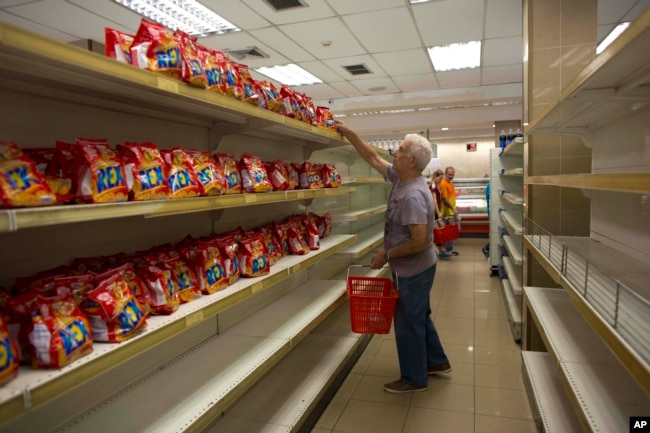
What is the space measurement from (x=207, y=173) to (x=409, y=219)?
1.54 meters

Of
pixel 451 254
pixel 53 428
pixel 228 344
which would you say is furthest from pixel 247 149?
pixel 451 254

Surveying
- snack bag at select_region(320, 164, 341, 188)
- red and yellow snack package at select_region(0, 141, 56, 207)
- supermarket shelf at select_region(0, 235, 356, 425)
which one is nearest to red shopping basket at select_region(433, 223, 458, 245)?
snack bag at select_region(320, 164, 341, 188)

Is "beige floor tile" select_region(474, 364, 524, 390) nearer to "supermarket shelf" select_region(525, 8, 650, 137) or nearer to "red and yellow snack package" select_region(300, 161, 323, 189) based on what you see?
"supermarket shelf" select_region(525, 8, 650, 137)

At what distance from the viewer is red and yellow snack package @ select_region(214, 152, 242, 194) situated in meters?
2.29

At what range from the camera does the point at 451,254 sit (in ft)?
29.3

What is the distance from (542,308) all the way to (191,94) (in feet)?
8.18

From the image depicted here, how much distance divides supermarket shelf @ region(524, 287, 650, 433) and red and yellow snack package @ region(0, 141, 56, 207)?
1960mm

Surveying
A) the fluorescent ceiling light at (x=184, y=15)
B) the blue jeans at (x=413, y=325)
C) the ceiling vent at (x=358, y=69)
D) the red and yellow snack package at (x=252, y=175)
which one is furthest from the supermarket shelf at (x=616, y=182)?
the ceiling vent at (x=358, y=69)

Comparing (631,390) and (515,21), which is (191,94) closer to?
(631,390)

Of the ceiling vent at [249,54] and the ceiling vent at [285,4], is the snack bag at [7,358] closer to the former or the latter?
the ceiling vent at [285,4]

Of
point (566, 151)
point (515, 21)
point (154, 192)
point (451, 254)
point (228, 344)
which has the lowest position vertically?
point (451, 254)

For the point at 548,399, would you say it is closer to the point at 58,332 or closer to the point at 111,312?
the point at 111,312

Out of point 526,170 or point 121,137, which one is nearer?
point 121,137

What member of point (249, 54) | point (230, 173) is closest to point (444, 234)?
point (249, 54)
